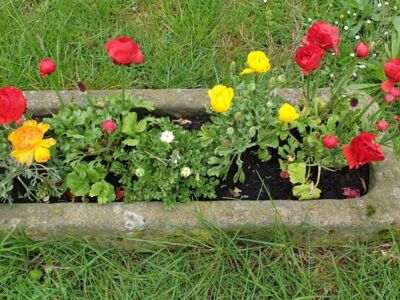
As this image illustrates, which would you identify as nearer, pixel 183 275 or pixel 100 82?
pixel 183 275

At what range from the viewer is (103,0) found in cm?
259

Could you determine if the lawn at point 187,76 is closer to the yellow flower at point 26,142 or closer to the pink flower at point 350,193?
the pink flower at point 350,193

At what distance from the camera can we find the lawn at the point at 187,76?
5.93 ft

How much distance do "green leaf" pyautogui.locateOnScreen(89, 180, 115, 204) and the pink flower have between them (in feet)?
2.79

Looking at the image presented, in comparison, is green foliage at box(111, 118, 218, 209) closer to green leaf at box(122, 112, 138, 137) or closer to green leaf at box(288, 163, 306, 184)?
green leaf at box(122, 112, 138, 137)

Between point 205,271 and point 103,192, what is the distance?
498 millimetres

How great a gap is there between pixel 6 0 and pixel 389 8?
2073mm

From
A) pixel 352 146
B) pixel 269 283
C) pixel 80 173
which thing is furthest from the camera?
pixel 269 283

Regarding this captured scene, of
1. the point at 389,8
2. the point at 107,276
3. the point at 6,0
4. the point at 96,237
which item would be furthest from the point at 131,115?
the point at 389,8

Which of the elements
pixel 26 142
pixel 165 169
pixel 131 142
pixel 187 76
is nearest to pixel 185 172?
pixel 165 169

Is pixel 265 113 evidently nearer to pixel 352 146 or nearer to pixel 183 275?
pixel 352 146

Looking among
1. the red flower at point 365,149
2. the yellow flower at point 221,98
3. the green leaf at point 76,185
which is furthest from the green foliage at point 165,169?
the red flower at point 365,149

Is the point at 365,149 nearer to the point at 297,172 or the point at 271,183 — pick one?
the point at 297,172

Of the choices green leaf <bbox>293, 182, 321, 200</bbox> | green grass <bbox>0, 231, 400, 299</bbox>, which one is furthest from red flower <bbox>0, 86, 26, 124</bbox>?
green leaf <bbox>293, 182, 321, 200</bbox>
